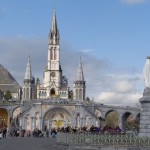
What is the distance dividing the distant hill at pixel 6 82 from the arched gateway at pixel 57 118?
47.5m

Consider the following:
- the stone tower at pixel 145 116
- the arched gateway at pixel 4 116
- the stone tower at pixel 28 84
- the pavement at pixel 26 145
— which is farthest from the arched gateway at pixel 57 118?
the stone tower at pixel 145 116

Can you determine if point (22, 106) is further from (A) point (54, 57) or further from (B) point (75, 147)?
(B) point (75, 147)

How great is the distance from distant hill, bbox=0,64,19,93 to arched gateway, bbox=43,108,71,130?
47.5m

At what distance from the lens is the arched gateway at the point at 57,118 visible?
90.5 metres

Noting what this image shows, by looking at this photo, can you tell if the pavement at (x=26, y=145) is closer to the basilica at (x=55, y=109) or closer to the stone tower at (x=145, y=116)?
the stone tower at (x=145, y=116)

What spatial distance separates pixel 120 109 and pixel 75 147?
6658cm

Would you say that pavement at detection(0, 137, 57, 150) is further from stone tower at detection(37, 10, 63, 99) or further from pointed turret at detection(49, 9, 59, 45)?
pointed turret at detection(49, 9, 59, 45)

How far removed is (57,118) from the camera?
298ft

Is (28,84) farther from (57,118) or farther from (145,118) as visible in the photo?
(145,118)

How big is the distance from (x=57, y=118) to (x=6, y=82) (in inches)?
2131

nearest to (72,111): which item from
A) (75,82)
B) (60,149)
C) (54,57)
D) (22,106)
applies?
(22,106)

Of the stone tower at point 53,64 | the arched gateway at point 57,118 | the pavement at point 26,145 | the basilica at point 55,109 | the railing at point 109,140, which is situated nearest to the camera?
the railing at point 109,140

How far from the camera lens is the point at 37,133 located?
6431cm

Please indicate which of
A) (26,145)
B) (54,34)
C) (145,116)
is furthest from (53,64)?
(145,116)
